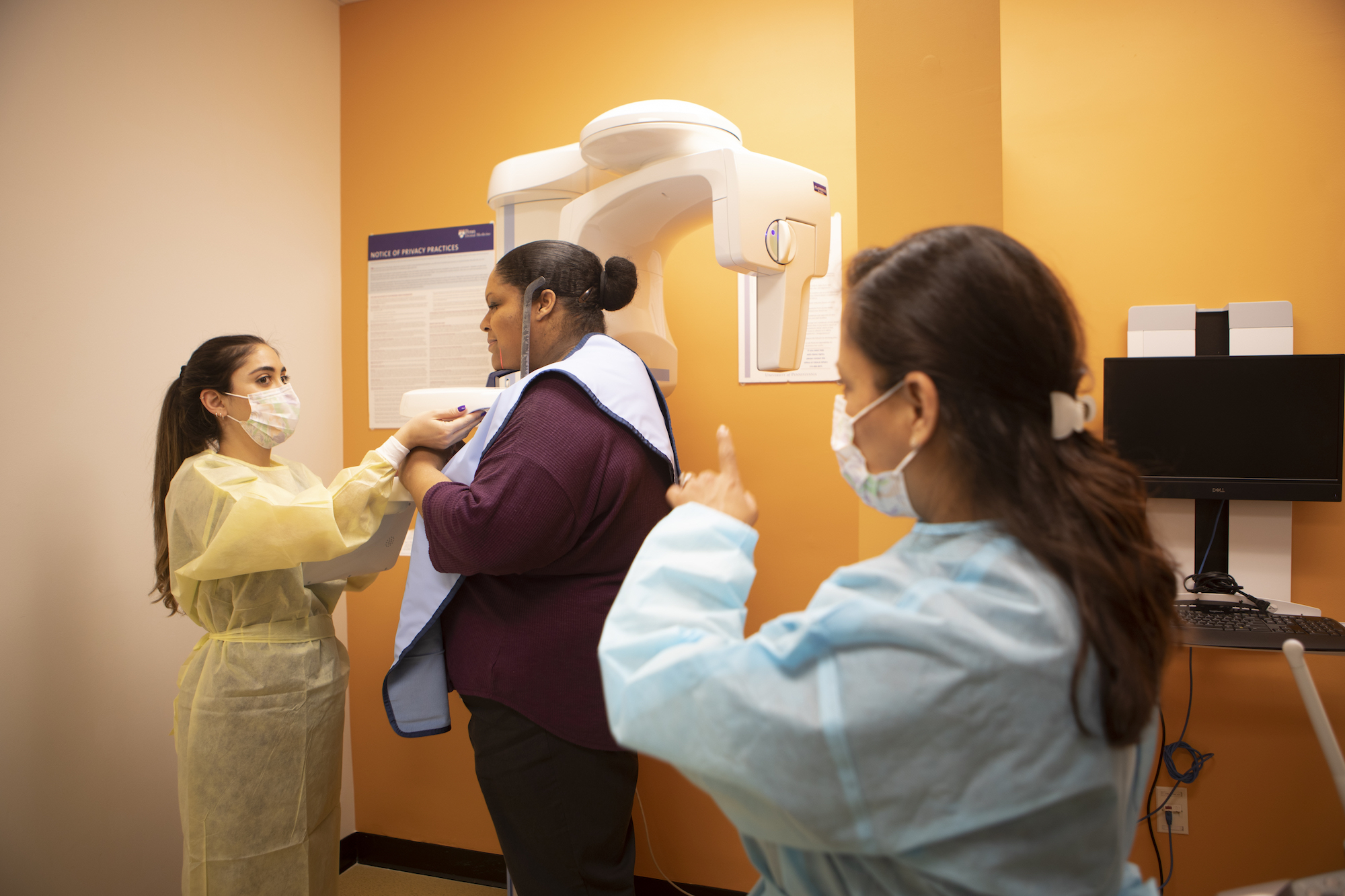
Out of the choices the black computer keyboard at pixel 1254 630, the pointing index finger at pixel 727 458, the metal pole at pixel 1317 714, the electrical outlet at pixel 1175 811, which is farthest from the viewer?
the electrical outlet at pixel 1175 811

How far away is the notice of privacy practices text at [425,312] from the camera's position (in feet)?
7.30

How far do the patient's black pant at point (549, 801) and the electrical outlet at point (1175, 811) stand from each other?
1312 mm

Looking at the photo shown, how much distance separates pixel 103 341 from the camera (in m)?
1.68


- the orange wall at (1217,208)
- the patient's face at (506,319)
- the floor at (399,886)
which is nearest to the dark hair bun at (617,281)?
the patient's face at (506,319)

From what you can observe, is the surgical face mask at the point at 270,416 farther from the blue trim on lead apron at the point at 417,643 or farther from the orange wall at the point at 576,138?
the orange wall at the point at 576,138

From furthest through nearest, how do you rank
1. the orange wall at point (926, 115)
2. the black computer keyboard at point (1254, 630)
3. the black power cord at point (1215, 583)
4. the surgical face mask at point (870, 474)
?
1. the black power cord at point (1215, 583)
2. the black computer keyboard at point (1254, 630)
3. the orange wall at point (926, 115)
4. the surgical face mask at point (870, 474)

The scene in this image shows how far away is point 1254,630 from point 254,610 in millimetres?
1942

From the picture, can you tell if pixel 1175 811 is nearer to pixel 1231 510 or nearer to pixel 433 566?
pixel 1231 510

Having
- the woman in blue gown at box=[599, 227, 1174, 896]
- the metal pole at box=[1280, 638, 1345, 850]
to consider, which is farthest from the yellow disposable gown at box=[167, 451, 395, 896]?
the metal pole at box=[1280, 638, 1345, 850]

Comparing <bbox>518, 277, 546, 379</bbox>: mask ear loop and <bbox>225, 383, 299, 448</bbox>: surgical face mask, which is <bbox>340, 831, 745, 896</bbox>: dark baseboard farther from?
<bbox>518, 277, 546, 379</bbox>: mask ear loop

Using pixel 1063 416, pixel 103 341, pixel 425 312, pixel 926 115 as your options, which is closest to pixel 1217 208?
pixel 926 115

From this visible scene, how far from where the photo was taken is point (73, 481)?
5.33 ft

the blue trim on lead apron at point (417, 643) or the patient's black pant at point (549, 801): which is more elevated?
the blue trim on lead apron at point (417, 643)

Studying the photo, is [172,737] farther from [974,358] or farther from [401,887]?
[974,358]
